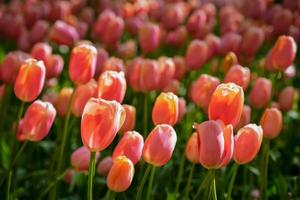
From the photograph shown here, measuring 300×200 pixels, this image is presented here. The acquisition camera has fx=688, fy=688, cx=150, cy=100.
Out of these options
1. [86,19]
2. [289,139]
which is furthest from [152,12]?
[289,139]

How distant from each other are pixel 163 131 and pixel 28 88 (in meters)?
0.43

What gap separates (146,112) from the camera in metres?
1.95

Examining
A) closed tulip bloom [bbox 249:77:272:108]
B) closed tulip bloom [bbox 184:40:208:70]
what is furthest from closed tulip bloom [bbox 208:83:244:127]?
closed tulip bloom [bbox 184:40:208:70]

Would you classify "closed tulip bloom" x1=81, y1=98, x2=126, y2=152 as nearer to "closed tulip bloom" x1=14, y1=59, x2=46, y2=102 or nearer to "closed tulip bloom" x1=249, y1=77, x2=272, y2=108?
"closed tulip bloom" x1=14, y1=59, x2=46, y2=102

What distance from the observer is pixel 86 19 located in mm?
3201

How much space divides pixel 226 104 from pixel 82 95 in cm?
50

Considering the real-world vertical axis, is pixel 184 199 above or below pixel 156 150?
below

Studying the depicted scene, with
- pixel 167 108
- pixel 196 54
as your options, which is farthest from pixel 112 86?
pixel 196 54

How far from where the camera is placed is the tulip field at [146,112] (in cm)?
139

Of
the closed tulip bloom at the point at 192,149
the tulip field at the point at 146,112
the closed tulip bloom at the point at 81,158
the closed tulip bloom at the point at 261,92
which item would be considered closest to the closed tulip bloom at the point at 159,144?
the tulip field at the point at 146,112

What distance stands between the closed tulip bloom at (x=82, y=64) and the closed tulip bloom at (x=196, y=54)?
631 millimetres

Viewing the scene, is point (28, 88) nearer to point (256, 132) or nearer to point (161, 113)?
point (161, 113)

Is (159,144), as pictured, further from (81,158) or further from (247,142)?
(81,158)

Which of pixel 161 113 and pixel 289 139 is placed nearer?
pixel 161 113
